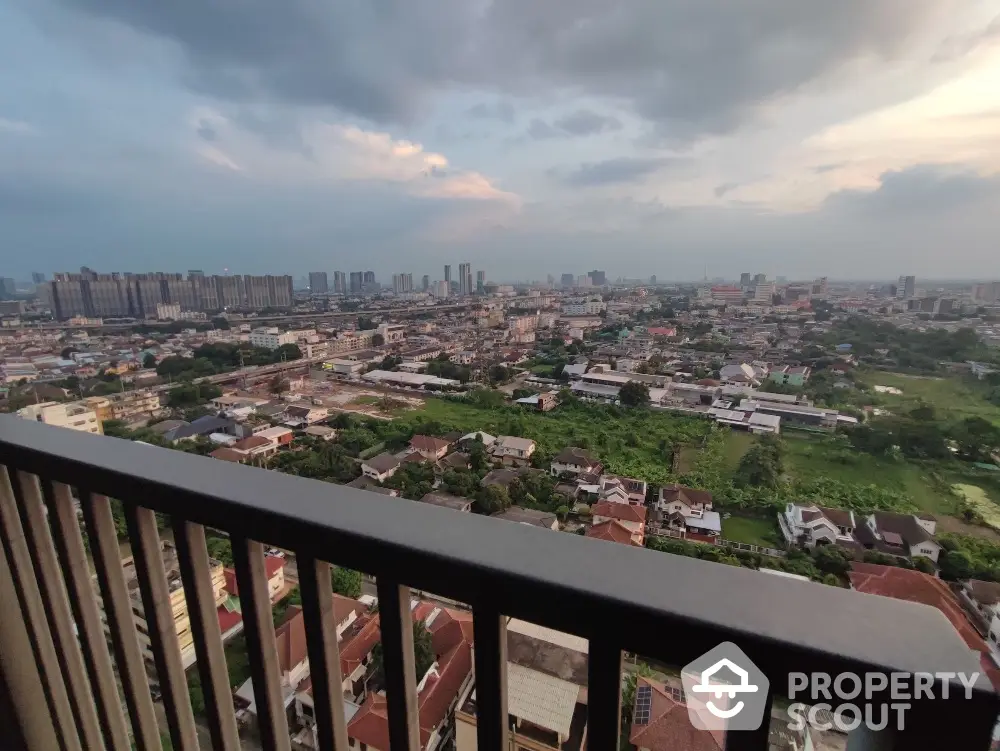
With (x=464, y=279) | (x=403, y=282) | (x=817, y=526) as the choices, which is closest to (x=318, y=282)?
(x=403, y=282)

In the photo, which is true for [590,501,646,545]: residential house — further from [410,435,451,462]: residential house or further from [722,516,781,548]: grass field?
[410,435,451,462]: residential house

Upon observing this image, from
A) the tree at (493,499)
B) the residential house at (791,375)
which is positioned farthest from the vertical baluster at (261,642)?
the residential house at (791,375)

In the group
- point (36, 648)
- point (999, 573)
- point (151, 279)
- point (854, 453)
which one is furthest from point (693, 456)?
point (151, 279)

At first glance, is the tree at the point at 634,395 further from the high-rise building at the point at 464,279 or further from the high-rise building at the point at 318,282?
the high-rise building at the point at 318,282

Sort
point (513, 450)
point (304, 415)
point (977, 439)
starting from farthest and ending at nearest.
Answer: point (304, 415) < point (513, 450) < point (977, 439)

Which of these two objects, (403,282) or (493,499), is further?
(403,282)

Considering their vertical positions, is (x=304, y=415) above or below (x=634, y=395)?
above

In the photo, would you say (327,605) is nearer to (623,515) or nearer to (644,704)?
(644,704)

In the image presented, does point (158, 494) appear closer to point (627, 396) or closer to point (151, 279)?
point (627, 396)
